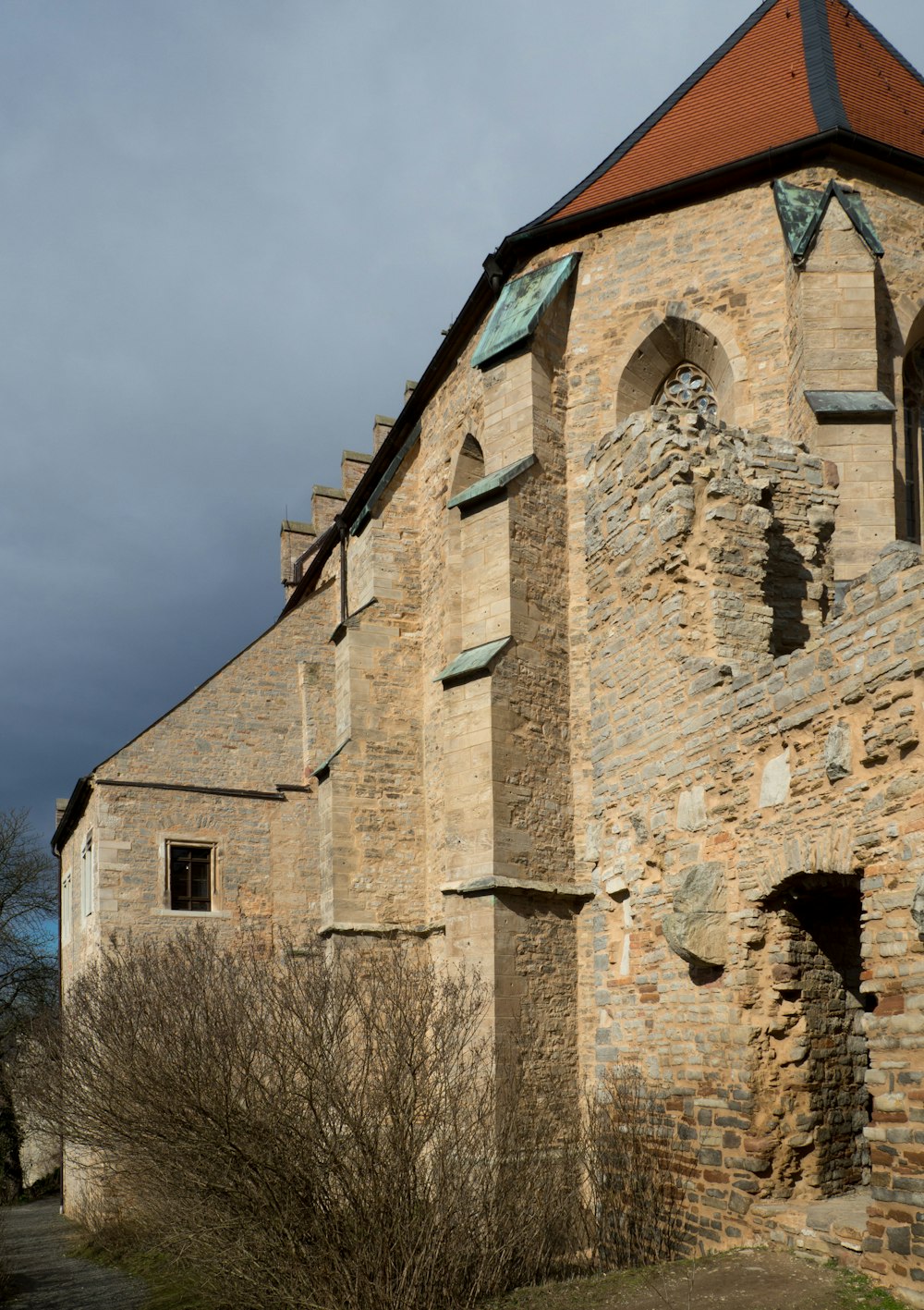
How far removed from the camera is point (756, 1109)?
879 cm

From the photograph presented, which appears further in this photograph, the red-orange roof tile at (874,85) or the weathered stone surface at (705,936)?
the red-orange roof tile at (874,85)

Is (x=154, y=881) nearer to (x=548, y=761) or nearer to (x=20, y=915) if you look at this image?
(x=548, y=761)

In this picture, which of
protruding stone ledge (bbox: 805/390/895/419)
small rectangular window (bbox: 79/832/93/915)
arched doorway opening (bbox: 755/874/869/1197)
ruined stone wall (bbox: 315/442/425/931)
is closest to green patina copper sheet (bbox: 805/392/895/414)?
protruding stone ledge (bbox: 805/390/895/419)

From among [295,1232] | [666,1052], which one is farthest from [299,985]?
[666,1052]

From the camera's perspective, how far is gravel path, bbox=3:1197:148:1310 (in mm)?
12867

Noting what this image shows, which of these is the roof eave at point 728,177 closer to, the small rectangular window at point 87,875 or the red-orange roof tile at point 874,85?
the red-orange roof tile at point 874,85

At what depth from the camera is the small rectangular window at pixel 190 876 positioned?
20.7m

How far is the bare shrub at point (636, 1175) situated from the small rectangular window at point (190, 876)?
11.3m

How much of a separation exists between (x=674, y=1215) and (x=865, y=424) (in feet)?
25.2

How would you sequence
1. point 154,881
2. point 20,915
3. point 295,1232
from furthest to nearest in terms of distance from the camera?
1. point 20,915
2. point 154,881
3. point 295,1232

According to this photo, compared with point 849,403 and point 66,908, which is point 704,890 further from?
point 66,908

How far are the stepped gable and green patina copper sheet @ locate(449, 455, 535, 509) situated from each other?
320 centimetres

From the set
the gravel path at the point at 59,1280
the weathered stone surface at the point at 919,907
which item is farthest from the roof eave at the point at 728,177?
the gravel path at the point at 59,1280

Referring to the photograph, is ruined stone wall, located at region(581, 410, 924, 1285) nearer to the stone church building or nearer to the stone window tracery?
the stone church building
